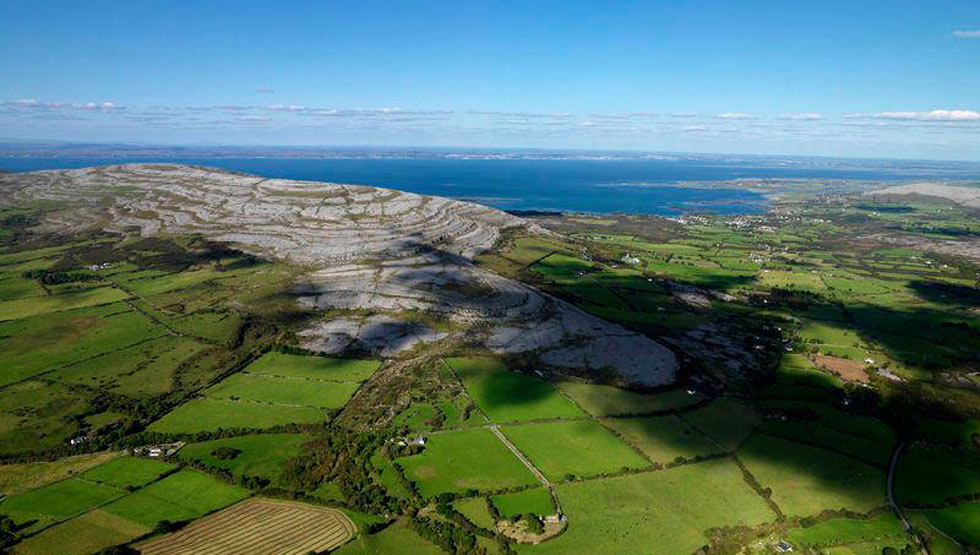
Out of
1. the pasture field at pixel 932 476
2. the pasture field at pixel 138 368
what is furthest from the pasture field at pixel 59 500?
the pasture field at pixel 932 476

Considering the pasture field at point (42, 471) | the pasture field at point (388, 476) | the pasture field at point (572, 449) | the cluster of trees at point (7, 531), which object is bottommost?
the pasture field at point (572, 449)

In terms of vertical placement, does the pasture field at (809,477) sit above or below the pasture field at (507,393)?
below

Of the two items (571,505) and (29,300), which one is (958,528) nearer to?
(571,505)

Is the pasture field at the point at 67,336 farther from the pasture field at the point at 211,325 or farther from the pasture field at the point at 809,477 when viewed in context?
the pasture field at the point at 809,477

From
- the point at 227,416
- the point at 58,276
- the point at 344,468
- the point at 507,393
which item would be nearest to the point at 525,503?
the point at 344,468

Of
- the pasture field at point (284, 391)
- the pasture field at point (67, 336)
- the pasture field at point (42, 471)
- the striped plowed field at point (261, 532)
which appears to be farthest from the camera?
the pasture field at point (67, 336)

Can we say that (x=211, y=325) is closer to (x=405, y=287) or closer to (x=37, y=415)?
(x=37, y=415)

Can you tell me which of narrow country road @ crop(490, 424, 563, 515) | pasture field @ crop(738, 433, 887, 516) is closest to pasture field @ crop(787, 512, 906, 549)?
pasture field @ crop(738, 433, 887, 516)
